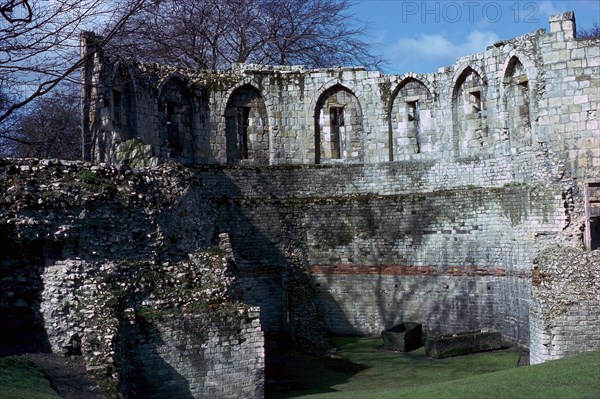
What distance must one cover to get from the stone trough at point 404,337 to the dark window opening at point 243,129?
749cm

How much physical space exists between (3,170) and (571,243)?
12.6 meters

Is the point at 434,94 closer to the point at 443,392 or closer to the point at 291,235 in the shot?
the point at 291,235

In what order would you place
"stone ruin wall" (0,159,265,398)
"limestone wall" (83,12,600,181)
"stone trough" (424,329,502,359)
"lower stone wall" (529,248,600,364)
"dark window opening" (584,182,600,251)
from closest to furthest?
1. "stone ruin wall" (0,159,265,398)
2. "lower stone wall" (529,248,600,364)
3. "dark window opening" (584,182,600,251)
4. "limestone wall" (83,12,600,181)
5. "stone trough" (424,329,502,359)

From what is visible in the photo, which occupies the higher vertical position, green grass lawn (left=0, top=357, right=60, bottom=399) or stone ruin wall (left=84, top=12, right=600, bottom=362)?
stone ruin wall (left=84, top=12, right=600, bottom=362)

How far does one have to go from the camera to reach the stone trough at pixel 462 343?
1989cm

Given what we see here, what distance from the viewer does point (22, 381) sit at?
41.4ft

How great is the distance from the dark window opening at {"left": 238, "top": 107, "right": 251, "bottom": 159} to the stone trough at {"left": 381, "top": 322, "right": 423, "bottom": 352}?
7.49 metres

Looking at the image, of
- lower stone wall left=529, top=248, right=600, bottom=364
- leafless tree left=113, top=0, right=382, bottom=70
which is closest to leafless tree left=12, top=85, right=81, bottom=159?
leafless tree left=113, top=0, right=382, bottom=70

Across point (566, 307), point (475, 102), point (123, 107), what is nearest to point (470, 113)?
point (475, 102)

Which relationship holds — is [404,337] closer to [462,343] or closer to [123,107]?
[462,343]

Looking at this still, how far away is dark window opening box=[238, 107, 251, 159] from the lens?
83.9 ft

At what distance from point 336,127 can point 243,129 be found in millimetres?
2968

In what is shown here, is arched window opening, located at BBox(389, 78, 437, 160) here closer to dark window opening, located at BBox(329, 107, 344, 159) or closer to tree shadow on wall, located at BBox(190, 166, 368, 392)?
dark window opening, located at BBox(329, 107, 344, 159)

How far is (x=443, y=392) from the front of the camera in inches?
508
